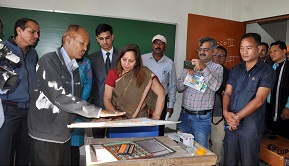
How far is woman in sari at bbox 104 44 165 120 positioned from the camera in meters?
2.05

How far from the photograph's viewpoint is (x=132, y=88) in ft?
6.74

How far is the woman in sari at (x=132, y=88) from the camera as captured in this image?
205cm

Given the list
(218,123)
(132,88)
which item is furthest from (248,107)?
(132,88)

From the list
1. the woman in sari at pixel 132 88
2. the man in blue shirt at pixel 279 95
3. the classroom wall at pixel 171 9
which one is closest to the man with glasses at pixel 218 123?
the classroom wall at pixel 171 9

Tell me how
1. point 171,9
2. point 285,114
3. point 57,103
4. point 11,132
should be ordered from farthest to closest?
point 171,9, point 285,114, point 11,132, point 57,103

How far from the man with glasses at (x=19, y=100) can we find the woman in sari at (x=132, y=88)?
34.0 inches

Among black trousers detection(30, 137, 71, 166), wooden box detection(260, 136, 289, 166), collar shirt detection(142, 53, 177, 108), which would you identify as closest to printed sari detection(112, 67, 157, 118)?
black trousers detection(30, 137, 71, 166)

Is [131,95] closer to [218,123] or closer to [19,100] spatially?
[19,100]

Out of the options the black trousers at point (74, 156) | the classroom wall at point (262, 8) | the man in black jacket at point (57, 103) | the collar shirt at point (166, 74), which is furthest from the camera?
the classroom wall at point (262, 8)

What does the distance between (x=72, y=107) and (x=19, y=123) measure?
1.04 meters

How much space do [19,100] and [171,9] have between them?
2.47 meters

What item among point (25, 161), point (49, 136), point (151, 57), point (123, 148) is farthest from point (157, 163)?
point (151, 57)

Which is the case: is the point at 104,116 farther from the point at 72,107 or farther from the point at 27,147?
the point at 27,147

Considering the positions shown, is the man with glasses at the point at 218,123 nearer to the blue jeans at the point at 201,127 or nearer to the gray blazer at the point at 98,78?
the blue jeans at the point at 201,127
